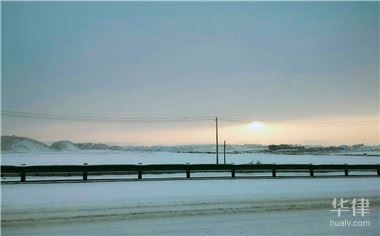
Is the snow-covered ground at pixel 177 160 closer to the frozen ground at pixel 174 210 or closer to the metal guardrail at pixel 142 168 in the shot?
the metal guardrail at pixel 142 168

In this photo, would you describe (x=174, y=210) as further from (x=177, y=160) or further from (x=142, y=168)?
(x=177, y=160)

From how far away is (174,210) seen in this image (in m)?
11.8

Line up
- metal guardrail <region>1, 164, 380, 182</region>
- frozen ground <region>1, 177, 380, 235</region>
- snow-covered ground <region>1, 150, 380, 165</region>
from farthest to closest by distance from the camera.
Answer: snow-covered ground <region>1, 150, 380, 165</region>
metal guardrail <region>1, 164, 380, 182</region>
frozen ground <region>1, 177, 380, 235</region>

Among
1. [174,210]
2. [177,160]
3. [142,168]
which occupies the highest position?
[142,168]

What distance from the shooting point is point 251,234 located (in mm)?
8938

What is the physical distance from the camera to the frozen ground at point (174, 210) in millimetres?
9344

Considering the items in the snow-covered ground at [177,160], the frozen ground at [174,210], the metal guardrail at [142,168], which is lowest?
the snow-covered ground at [177,160]

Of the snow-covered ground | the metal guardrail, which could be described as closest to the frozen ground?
the metal guardrail

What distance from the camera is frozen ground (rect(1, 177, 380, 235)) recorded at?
368 inches

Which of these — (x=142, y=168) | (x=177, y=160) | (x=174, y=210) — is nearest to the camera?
(x=174, y=210)

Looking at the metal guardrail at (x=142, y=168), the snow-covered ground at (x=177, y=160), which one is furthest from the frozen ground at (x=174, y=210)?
the snow-covered ground at (x=177, y=160)

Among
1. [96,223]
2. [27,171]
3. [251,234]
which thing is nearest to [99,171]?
[27,171]

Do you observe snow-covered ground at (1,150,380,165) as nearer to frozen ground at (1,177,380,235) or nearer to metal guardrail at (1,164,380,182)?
metal guardrail at (1,164,380,182)

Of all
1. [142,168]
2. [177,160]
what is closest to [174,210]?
[142,168]
